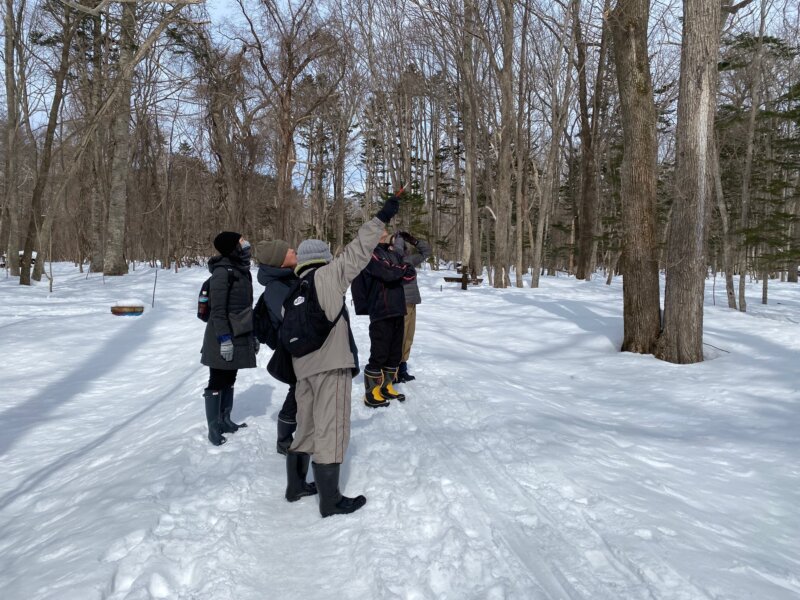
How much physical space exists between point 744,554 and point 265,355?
6.78 m

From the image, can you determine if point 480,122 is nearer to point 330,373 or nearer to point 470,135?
point 470,135

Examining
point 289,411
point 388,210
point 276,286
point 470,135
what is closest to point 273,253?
point 276,286

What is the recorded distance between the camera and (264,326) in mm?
3645

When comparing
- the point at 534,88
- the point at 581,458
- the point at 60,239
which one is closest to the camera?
the point at 581,458

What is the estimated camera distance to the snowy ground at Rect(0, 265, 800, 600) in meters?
2.55

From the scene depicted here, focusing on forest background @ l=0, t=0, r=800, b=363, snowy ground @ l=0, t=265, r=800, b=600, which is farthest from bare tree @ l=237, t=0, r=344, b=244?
snowy ground @ l=0, t=265, r=800, b=600

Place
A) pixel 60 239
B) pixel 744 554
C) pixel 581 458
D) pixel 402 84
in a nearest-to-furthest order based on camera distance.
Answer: pixel 744 554
pixel 581 458
pixel 402 84
pixel 60 239

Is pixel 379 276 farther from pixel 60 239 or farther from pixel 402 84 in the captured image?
pixel 60 239

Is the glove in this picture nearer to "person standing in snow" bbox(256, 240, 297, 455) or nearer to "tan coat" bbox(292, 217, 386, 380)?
"person standing in snow" bbox(256, 240, 297, 455)

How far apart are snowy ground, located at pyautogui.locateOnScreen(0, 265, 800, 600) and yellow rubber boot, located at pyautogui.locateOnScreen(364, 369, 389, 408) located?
136 mm

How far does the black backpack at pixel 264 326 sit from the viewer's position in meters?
3.61

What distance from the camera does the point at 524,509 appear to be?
10.5 feet

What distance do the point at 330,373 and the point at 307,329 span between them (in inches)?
13.8

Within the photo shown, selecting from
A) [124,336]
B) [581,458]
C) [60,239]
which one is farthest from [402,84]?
[60,239]
